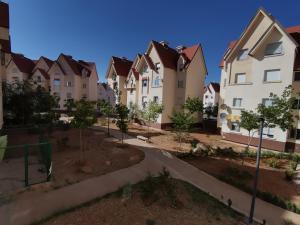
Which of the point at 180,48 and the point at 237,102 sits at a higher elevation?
the point at 180,48

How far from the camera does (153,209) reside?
23.1 feet

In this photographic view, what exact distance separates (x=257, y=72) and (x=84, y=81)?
36526 mm

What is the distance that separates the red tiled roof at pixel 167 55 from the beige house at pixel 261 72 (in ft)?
27.2

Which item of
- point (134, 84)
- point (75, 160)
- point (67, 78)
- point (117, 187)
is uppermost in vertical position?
point (67, 78)

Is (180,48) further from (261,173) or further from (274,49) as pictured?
(261,173)

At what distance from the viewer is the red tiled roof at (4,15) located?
15766 millimetres

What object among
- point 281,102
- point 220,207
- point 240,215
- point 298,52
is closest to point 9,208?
point 220,207

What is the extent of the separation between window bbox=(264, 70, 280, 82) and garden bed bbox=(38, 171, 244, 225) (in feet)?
51.0

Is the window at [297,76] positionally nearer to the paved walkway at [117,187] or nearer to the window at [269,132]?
the window at [269,132]

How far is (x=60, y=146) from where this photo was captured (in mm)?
14141

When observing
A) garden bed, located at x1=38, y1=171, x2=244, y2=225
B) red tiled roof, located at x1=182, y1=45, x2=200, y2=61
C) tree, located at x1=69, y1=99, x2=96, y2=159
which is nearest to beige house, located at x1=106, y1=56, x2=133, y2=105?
red tiled roof, located at x1=182, y1=45, x2=200, y2=61

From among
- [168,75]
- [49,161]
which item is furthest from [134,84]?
[49,161]

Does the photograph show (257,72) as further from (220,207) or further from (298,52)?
(220,207)

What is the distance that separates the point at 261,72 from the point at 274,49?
8.11 feet
